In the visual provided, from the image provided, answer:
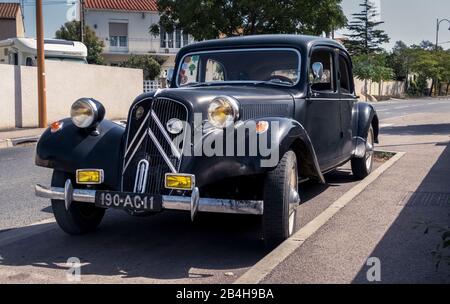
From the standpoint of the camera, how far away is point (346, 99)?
288 inches

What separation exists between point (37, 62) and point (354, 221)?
13.1 meters

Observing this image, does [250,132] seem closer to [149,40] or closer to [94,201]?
[94,201]

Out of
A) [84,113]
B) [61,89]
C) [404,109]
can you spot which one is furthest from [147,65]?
[84,113]

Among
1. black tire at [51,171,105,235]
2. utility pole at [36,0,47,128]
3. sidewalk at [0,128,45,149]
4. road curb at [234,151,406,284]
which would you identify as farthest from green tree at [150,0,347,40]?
black tire at [51,171,105,235]

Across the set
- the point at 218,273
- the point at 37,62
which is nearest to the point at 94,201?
the point at 218,273

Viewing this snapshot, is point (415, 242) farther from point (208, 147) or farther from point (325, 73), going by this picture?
point (325, 73)

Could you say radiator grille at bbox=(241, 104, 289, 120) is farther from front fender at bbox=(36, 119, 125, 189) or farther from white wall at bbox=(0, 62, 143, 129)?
white wall at bbox=(0, 62, 143, 129)

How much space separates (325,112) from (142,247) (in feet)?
8.51

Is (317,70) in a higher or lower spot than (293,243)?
higher

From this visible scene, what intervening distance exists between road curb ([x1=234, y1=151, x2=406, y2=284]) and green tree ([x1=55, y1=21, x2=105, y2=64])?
3526 cm

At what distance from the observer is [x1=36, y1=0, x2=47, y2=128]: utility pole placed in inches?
632

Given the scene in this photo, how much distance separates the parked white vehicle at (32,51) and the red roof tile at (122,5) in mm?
28058

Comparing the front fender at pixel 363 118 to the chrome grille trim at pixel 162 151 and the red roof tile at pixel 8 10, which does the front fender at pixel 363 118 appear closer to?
the chrome grille trim at pixel 162 151

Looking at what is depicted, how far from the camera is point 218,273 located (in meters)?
4.39
